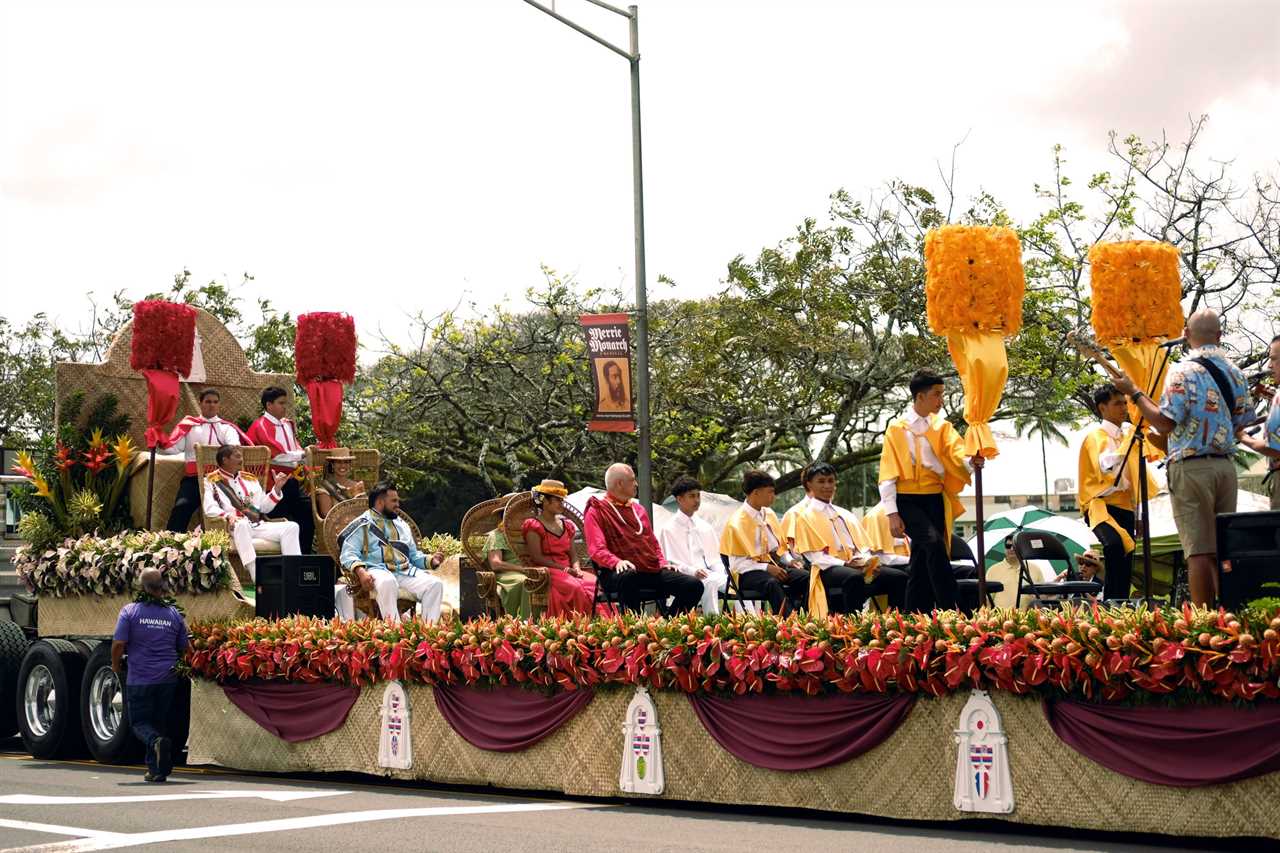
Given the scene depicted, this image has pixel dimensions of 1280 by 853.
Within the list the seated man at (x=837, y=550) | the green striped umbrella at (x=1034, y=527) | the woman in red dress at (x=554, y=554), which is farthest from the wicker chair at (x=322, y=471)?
the green striped umbrella at (x=1034, y=527)

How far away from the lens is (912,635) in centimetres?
857

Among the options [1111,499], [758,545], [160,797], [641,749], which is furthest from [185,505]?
[1111,499]

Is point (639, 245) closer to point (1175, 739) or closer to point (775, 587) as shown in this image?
point (775, 587)

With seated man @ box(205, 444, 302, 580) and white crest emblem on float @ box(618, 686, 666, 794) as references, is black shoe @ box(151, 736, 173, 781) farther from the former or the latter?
white crest emblem on float @ box(618, 686, 666, 794)

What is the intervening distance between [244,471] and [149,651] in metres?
1.99

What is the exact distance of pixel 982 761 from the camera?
8.29 meters

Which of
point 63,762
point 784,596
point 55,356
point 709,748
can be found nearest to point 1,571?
point 63,762

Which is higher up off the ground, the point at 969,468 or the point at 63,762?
the point at 969,468

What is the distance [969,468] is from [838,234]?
1574 cm

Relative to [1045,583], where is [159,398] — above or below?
above

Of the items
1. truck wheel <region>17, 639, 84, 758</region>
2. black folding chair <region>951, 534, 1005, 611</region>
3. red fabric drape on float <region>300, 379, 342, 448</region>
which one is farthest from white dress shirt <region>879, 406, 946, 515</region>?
truck wheel <region>17, 639, 84, 758</region>

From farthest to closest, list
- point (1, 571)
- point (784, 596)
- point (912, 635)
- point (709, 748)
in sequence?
1. point (1, 571)
2. point (784, 596)
3. point (709, 748)
4. point (912, 635)

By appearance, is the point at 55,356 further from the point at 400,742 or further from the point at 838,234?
the point at 400,742

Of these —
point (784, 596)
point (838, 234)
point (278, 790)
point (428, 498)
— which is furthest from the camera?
point (428, 498)
